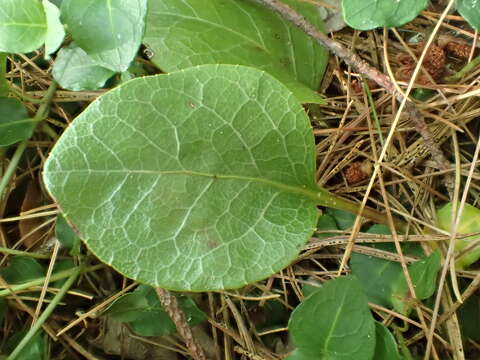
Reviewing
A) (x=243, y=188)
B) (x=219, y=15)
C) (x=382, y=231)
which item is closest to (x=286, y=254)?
(x=243, y=188)

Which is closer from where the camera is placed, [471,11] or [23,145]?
[471,11]

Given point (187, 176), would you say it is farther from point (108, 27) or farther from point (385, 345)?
point (385, 345)

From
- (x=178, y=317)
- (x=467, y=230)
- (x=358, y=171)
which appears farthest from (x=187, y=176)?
(x=467, y=230)

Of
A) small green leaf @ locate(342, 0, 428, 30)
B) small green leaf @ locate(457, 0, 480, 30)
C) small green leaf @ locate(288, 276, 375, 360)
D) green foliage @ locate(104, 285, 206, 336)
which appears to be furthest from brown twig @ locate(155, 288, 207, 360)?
small green leaf @ locate(457, 0, 480, 30)

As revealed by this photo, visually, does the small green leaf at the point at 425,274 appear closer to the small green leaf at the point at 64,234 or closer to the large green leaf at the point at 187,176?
the large green leaf at the point at 187,176

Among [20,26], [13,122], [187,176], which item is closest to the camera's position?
[187,176]

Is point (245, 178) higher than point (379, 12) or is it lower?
lower

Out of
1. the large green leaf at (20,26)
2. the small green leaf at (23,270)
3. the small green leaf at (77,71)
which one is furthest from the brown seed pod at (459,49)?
the small green leaf at (23,270)
